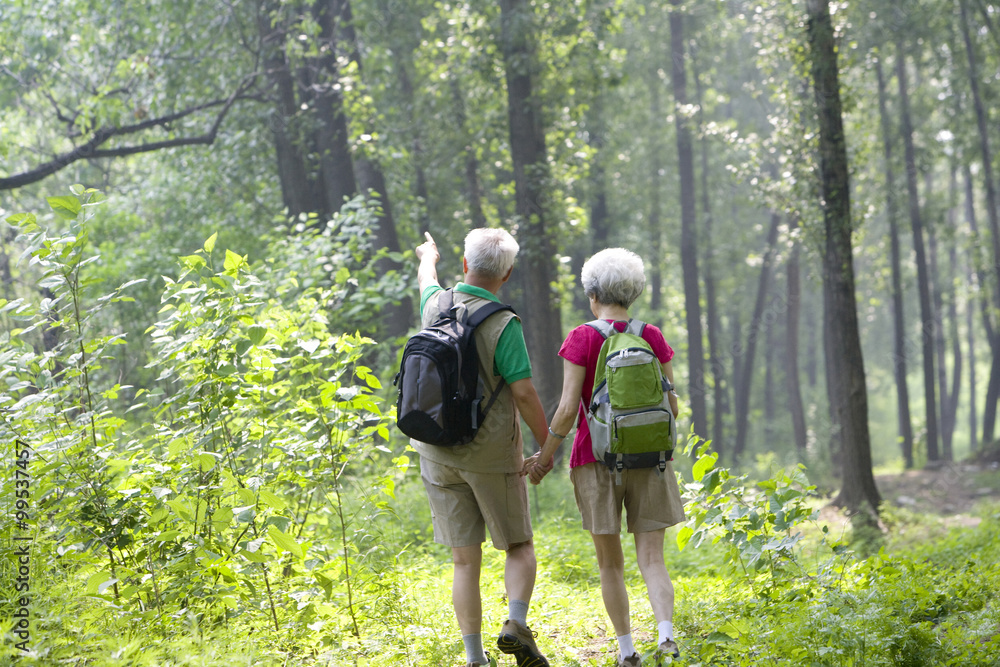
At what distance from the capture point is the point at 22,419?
4.00 m

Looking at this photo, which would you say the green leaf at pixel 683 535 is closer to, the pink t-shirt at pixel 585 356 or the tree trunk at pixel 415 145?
the pink t-shirt at pixel 585 356

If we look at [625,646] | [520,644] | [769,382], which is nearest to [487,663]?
[520,644]

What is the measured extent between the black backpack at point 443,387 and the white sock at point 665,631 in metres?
1.30

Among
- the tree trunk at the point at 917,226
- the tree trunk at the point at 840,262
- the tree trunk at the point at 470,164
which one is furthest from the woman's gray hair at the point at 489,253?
the tree trunk at the point at 917,226

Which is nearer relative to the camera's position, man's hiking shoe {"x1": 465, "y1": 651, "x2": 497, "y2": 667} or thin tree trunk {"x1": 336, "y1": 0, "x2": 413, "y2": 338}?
man's hiking shoe {"x1": 465, "y1": 651, "x2": 497, "y2": 667}

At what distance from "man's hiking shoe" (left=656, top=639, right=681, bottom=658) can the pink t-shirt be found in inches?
36.1

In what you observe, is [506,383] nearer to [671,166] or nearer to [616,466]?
[616,466]

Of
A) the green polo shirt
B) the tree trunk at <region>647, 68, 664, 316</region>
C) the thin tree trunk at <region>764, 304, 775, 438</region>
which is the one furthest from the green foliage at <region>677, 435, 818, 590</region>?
the thin tree trunk at <region>764, 304, 775, 438</region>

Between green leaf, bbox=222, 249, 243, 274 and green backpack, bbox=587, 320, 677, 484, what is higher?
green leaf, bbox=222, 249, 243, 274

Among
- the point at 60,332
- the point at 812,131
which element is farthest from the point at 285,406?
the point at 812,131

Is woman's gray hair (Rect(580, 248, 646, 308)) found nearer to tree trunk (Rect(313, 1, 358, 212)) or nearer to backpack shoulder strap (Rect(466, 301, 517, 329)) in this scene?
backpack shoulder strap (Rect(466, 301, 517, 329))

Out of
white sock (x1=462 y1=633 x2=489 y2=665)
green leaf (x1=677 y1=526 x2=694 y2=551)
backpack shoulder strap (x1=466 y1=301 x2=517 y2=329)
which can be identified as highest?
backpack shoulder strap (x1=466 y1=301 x2=517 y2=329)

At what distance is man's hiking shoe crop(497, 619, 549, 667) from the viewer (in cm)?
360

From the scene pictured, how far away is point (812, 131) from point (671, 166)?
17333mm
